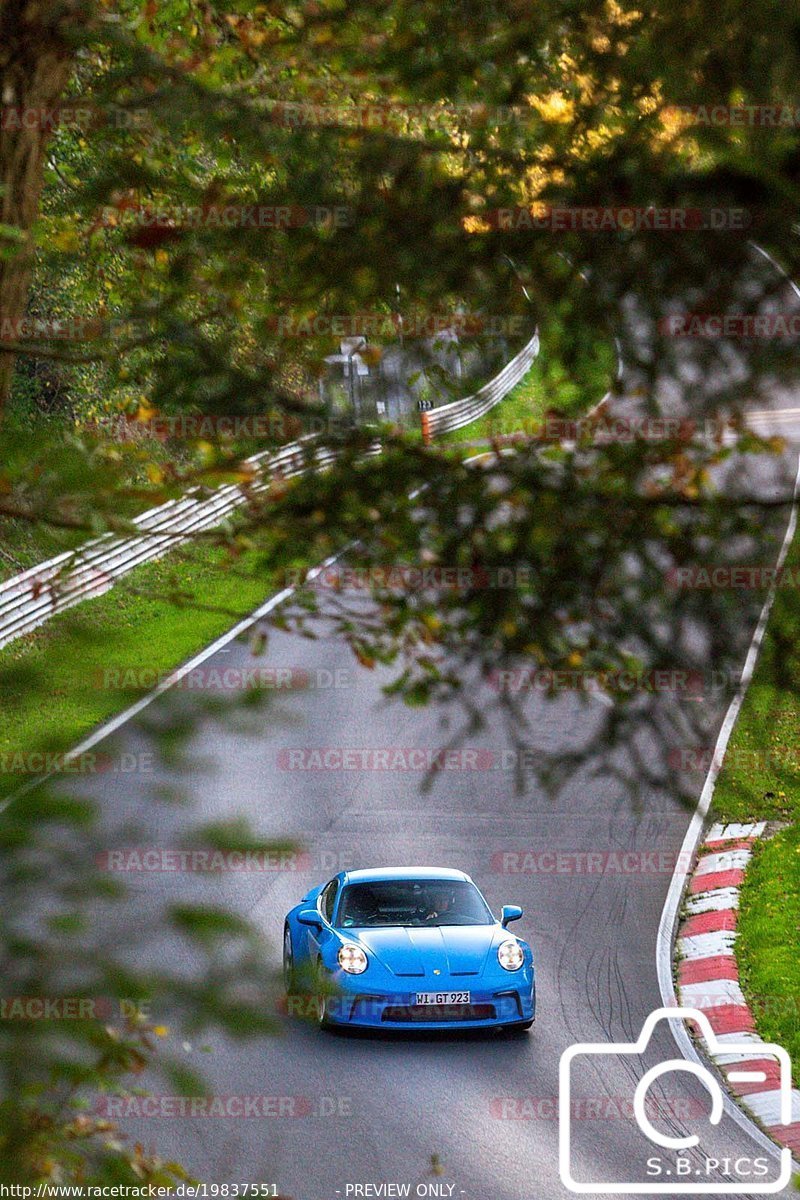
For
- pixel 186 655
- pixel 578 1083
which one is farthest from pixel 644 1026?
pixel 186 655

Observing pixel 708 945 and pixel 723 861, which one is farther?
pixel 723 861

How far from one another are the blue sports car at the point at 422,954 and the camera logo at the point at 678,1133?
2.39ft

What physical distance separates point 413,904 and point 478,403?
24.8ft

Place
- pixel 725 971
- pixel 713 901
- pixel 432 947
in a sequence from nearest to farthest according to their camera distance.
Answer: pixel 432 947 < pixel 725 971 < pixel 713 901

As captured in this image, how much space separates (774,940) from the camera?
43.2ft

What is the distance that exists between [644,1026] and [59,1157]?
934cm

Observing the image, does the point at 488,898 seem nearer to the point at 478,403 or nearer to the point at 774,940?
the point at 774,940

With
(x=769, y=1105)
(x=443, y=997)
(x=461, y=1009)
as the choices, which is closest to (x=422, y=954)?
(x=443, y=997)

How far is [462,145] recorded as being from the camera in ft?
15.0

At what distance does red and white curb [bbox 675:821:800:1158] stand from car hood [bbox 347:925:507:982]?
2.09m

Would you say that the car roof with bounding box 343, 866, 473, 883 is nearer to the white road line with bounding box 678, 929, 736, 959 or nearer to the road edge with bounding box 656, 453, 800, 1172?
the road edge with bounding box 656, 453, 800, 1172

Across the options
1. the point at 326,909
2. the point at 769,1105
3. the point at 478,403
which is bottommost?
the point at 769,1105

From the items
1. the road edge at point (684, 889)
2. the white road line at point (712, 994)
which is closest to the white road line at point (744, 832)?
the road edge at point (684, 889)

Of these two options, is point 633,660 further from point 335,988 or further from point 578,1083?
point 578,1083
